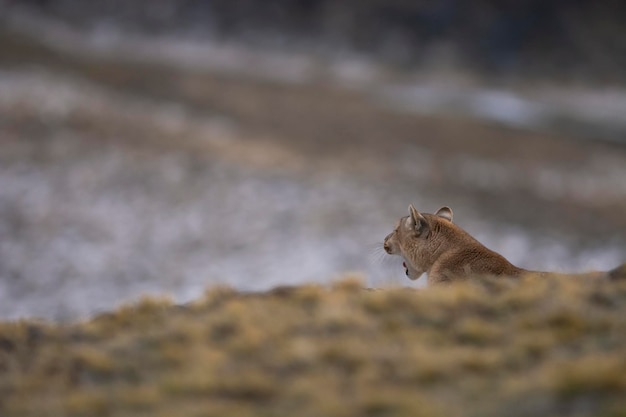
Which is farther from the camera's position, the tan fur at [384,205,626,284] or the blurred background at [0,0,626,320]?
the blurred background at [0,0,626,320]

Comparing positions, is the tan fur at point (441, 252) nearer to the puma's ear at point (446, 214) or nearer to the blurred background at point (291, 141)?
the puma's ear at point (446, 214)

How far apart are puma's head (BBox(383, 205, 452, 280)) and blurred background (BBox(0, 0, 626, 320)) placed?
18.1 inches

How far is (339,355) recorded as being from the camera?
6.30 meters

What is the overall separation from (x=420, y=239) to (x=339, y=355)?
3.25 m

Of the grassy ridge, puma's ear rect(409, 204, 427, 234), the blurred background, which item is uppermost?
the blurred background

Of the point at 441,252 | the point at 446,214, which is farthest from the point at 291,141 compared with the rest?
the point at 441,252

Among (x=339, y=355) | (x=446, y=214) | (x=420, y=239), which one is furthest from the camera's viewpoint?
(x=446, y=214)

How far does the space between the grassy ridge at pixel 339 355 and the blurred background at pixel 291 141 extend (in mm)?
1514

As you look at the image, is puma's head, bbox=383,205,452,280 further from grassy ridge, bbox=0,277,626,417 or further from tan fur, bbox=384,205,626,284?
grassy ridge, bbox=0,277,626,417

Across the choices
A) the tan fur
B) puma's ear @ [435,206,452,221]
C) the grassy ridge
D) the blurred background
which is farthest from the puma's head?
the grassy ridge

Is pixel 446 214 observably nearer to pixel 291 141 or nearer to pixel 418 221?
pixel 418 221

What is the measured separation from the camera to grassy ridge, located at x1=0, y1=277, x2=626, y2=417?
218 inches

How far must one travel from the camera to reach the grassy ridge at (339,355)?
5.53 meters

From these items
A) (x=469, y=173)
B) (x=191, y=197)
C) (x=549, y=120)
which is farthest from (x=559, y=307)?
(x=549, y=120)
